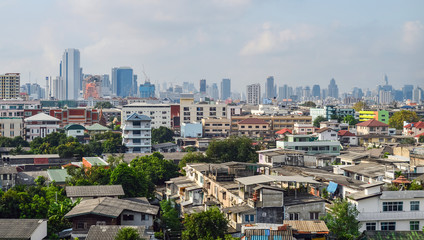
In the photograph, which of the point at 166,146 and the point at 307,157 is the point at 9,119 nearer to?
the point at 166,146

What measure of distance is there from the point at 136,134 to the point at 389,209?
2768cm

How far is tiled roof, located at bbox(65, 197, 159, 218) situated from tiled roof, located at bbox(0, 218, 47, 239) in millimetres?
849

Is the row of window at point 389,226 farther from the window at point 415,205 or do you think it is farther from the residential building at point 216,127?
the residential building at point 216,127

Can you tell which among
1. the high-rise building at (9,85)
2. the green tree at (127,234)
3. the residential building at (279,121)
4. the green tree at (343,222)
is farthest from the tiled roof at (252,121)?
the high-rise building at (9,85)

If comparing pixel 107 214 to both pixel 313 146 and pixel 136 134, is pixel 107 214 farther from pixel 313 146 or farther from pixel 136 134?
pixel 136 134

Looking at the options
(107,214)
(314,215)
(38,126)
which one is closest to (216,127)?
(38,126)

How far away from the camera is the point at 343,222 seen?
46.4ft

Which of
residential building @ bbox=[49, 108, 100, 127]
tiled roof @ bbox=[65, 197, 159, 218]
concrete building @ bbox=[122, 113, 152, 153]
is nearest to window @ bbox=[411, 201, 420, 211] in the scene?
tiled roof @ bbox=[65, 197, 159, 218]

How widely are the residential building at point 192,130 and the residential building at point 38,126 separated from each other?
37.9 ft

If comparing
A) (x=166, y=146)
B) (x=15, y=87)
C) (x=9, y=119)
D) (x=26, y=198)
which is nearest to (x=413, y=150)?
(x=26, y=198)

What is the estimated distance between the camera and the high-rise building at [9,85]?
8319 cm

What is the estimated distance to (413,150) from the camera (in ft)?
89.5

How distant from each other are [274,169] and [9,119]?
32626mm

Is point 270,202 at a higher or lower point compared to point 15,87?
lower
